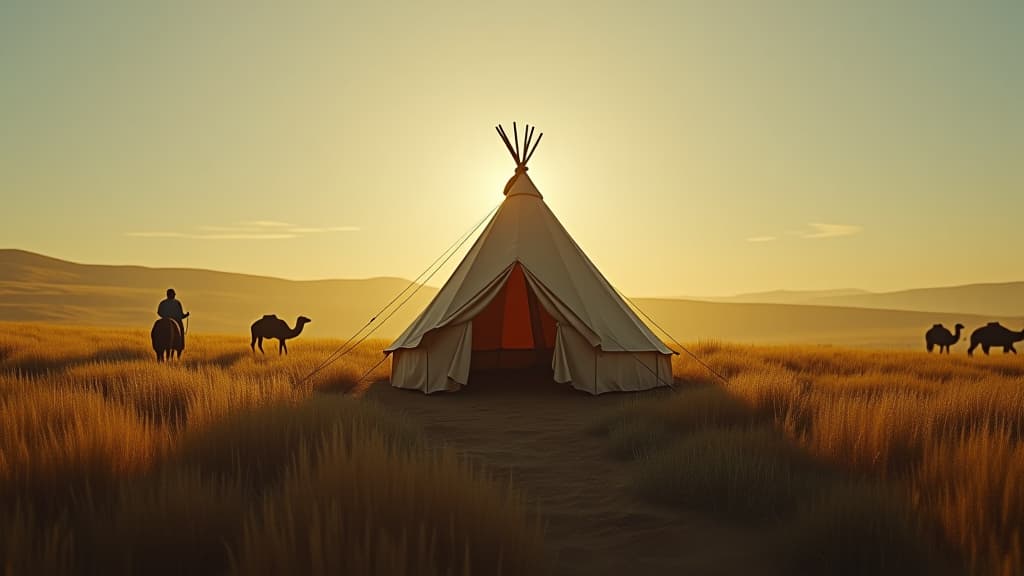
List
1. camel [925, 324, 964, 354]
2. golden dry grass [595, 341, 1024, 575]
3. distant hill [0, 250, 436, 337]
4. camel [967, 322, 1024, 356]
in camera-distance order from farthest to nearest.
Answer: distant hill [0, 250, 436, 337] < camel [925, 324, 964, 354] < camel [967, 322, 1024, 356] < golden dry grass [595, 341, 1024, 575]

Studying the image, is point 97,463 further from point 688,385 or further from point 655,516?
point 688,385

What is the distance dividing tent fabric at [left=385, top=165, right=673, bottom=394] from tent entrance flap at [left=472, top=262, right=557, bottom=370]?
2.51 meters

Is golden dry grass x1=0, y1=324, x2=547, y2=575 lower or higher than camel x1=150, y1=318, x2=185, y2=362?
lower

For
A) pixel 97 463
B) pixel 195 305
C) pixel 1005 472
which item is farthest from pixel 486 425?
pixel 195 305

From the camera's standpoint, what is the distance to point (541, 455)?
6.61 metres

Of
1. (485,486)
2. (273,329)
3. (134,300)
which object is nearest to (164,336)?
(273,329)

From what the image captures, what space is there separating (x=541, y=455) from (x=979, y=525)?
3832 millimetres

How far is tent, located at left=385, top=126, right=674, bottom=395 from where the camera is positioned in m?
10.8

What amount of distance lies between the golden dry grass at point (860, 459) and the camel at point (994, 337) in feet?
33.3

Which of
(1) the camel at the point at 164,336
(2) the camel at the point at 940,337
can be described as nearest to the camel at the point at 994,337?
A: (2) the camel at the point at 940,337

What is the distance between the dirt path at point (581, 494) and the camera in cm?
371

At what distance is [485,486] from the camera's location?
3.41 meters

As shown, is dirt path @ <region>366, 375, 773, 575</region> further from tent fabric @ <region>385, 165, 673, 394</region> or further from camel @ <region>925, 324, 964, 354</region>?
camel @ <region>925, 324, 964, 354</region>

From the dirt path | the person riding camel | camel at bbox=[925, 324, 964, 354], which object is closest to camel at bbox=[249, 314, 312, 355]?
the person riding camel
